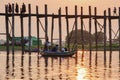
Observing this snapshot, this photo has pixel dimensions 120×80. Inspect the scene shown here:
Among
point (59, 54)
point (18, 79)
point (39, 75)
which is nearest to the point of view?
point (18, 79)

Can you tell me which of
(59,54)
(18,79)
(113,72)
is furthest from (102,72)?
(59,54)

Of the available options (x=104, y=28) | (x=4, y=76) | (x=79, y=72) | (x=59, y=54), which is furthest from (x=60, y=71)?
(x=104, y=28)

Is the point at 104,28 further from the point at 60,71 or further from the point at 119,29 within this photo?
the point at 60,71

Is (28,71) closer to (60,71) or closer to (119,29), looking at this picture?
(60,71)

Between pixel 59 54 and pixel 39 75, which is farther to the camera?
pixel 59 54

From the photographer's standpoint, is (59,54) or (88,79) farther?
(59,54)

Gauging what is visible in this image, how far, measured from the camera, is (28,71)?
4516cm

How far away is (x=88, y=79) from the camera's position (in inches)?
1549

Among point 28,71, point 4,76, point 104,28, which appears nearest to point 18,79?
point 4,76

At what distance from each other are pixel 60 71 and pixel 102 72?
10.1 ft

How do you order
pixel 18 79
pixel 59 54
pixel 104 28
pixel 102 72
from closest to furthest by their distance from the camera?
pixel 18 79, pixel 102 72, pixel 59 54, pixel 104 28

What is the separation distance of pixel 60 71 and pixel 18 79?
7.03 metres

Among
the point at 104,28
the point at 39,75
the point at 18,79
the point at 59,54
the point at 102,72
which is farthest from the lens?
the point at 104,28

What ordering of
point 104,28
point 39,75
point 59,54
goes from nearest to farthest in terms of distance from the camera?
1. point 39,75
2. point 59,54
3. point 104,28
